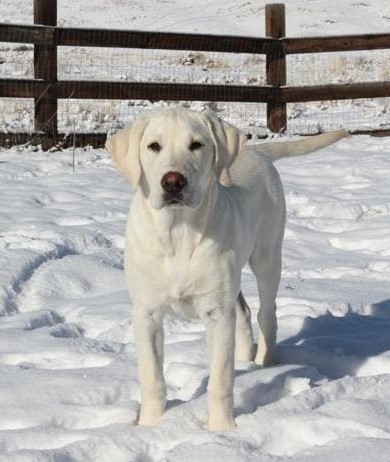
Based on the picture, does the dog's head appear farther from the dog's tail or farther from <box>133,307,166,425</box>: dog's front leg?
the dog's tail

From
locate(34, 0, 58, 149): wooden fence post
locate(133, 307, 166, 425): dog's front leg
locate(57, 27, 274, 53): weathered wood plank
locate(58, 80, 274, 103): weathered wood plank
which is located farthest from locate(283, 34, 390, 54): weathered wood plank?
locate(133, 307, 166, 425): dog's front leg

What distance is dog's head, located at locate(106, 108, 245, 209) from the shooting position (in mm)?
3006

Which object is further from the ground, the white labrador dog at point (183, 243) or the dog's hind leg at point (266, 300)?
the white labrador dog at point (183, 243)

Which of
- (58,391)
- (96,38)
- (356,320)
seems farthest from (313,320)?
(96,38)

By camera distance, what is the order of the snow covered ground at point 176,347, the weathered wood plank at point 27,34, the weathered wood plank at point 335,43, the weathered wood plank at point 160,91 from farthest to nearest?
the weathered wood plank at point 335,43 → the weathered wood plank at point 160,91 → the weathered wood plank at point 27,34 → the snow covered ground at point 176,347

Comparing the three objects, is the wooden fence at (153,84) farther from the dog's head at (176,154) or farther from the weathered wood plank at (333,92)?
the dog's head at (176,154)

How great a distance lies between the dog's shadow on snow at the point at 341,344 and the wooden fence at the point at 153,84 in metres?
5.60

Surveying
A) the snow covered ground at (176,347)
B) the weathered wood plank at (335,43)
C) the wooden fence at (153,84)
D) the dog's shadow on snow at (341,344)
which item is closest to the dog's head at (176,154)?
the snow covered ground at (176,347)

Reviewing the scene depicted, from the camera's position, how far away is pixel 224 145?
10.6 feet

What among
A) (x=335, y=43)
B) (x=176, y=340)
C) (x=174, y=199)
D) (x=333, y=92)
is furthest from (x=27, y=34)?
(x=174, y=199)

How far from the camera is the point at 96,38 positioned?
32.7 ft

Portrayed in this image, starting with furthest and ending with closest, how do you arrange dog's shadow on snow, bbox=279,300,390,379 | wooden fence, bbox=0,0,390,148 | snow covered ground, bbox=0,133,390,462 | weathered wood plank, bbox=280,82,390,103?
weathered wood plank, bbox=280,82,390,103 < wooden fence, bbox=0,0,390,148 < dog's shadow on snow, bbox=279,300,390,379 < snow covered ground, bbox=0,133,390,462

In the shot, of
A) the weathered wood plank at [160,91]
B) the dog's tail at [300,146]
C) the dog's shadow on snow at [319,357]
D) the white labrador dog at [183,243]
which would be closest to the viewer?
the white labrador dog at [183,243]

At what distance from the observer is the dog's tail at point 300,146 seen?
4.21m
